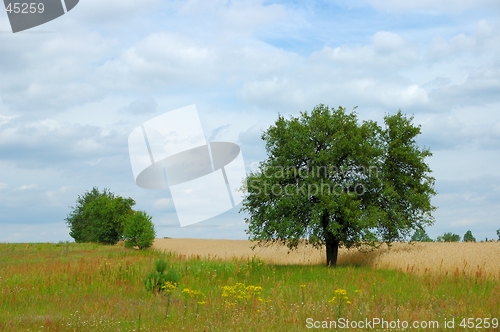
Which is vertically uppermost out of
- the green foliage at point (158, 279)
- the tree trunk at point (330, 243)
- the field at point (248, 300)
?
the tree trunk at point (330, 243)

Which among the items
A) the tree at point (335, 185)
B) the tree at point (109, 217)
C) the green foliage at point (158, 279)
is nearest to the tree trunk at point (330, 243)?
the tree at point (335, 185)

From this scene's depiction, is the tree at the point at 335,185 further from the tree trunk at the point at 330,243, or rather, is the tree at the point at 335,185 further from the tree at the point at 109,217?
the tree at the point at 109,217

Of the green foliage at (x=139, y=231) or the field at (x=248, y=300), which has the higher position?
the green foliage at (x=139, y=231)

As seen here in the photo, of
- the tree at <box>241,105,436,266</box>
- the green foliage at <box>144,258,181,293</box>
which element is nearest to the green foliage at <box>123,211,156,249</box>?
the tree at <box>241,105,436,266</box>

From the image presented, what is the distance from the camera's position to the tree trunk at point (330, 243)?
30.2 meters

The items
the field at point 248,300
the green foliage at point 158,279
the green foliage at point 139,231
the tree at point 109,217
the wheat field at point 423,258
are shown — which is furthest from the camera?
the tree at point 109,217

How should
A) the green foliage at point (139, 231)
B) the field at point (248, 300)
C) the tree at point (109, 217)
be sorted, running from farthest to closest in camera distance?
1. the tree at point (109, 217)
2. the green foliage at point (139, 231)
3. the field at point (248, 300)

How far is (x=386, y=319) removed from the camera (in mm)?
13719

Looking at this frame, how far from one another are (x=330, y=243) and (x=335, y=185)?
4356 millimetres

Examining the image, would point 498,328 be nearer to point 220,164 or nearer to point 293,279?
point 293,279

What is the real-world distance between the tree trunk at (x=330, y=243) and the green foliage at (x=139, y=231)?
2070 centimetres

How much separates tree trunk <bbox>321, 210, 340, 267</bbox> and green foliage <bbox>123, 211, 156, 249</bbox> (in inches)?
815

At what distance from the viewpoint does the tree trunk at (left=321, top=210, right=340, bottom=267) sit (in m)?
30.2

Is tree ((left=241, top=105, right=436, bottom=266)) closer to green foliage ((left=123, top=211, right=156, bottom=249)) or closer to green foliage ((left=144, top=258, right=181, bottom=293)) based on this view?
green foliage ((left=144, top=258, right=181, bottom=293))
